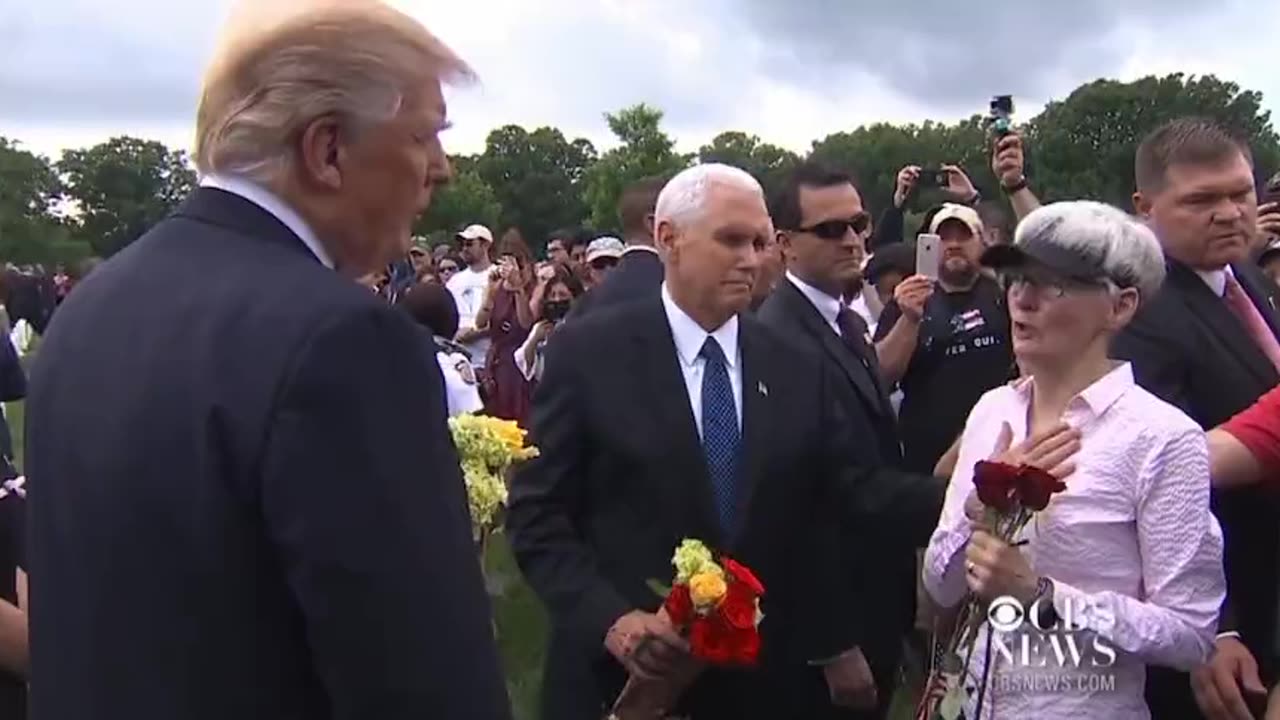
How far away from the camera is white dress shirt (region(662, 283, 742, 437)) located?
414 cm

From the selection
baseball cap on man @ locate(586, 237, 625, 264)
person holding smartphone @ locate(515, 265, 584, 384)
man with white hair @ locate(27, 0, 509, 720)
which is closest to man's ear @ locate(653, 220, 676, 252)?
man with white hair @ locate(27, 0, 509, 720)

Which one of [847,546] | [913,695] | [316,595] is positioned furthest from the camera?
[913,695]

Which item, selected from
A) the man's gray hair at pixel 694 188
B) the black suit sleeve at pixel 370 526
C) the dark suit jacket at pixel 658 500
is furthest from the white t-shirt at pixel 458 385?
the black suit sleeve at pixel 370 526

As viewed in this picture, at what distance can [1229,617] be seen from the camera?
3.70m

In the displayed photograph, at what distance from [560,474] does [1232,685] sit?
173cm

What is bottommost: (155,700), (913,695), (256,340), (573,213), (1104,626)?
(913,695)

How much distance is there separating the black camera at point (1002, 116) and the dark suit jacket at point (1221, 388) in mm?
2209

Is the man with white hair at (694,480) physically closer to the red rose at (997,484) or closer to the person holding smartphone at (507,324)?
the red rose at (997,484)

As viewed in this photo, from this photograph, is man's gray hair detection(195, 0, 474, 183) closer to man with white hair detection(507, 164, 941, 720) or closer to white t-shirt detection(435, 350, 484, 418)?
man with white hair detection(507, 164, 941, 720)

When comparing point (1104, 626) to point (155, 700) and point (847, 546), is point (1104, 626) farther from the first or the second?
point (155, 700)

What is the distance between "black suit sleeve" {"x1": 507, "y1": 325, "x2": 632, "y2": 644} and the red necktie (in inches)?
70.3

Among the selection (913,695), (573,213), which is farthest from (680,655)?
(573,213)

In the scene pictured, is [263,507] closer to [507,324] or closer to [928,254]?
[928,254]

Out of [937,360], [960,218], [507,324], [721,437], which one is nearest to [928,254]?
[937,360]
